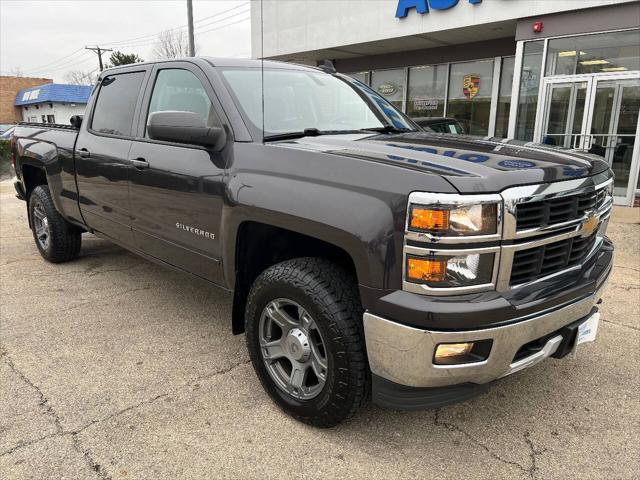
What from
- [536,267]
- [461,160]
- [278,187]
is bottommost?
[536,267]

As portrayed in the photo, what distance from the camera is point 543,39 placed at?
10.0 meters

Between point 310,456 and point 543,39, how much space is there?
1015cm

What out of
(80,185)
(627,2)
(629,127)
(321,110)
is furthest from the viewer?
(629,127)

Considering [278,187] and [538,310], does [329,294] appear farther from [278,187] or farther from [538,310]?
[538,310]

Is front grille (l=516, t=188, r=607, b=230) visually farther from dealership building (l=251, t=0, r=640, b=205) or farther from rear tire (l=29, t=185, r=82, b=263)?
dealership building (l=251, t=0, r=640, b=205)

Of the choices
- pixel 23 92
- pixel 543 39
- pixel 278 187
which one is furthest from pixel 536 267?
pixel 23 92

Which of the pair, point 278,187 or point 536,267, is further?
point 278,187

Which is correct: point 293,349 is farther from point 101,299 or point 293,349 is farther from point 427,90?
point 427,90

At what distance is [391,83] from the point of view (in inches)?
596

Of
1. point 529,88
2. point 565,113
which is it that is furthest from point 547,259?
point 529,88

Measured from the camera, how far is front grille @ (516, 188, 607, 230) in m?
2.07

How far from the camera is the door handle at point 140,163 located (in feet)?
11.4

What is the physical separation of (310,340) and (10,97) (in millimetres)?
60820

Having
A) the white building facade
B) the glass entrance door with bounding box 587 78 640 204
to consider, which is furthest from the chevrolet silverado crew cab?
the white building facade
